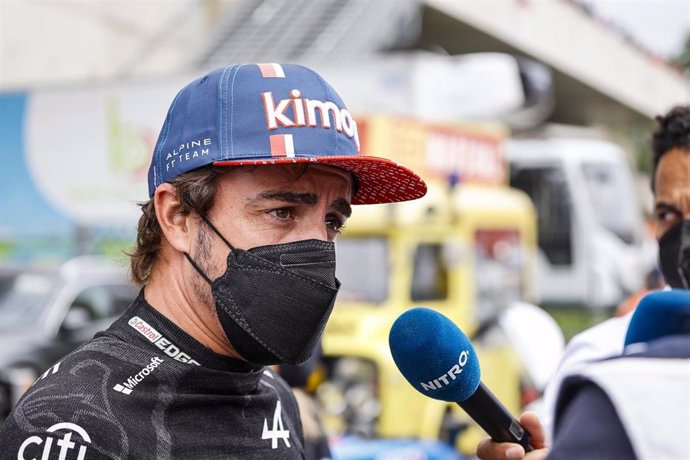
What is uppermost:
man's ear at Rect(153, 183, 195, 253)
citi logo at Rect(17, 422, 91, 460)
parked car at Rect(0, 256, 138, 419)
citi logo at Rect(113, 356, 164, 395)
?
man's ear at Rect(153, 183, 195, 253)

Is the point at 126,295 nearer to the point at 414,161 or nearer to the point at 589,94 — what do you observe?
the point at 414,161

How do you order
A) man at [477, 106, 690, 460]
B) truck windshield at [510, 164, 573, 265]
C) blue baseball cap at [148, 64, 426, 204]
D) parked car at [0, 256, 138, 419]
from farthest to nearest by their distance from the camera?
truck windshield at [510, 164, 573, 265] < parked car at [0, 256, 138, 419] < man at [477, 106, 690, 460] < blue baseball cap at [148, 64, 426, 204]

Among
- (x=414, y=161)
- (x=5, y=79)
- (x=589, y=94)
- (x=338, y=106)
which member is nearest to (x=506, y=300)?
(x=414, y=161)

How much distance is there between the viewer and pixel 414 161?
8.05 metres

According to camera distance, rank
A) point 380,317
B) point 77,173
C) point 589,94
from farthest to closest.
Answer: point 589,94
point 77,173
point 380,317

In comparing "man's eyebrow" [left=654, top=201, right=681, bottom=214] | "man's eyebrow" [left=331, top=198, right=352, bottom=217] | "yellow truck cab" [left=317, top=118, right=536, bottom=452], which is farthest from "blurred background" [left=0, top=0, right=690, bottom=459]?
"man's eyebrow" [left=654, top=201, right=681, bottom=214]

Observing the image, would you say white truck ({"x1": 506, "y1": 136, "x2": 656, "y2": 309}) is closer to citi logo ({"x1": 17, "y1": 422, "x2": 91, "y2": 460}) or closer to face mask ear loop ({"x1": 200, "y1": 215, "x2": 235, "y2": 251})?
face mask ear loop ({"x1": 200, "y1": 215, "x2": 235, "y2": 251})

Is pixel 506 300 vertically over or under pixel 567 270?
over

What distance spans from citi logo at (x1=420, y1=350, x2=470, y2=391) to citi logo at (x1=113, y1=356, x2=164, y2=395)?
56cm

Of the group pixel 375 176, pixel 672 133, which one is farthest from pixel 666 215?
pixel 375 176

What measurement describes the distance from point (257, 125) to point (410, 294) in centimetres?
560

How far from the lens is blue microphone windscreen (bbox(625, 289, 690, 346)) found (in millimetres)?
1286

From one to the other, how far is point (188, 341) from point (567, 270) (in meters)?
14.4

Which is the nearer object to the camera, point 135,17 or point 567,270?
point 567,270
